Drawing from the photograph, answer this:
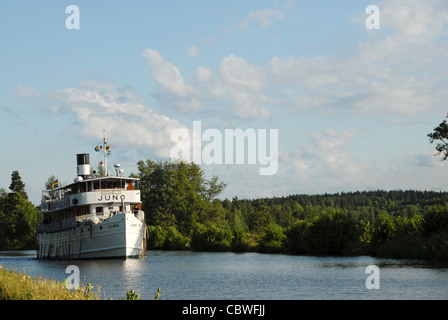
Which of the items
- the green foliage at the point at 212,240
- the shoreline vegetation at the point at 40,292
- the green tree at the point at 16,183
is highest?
the green tree at the point at 16,183

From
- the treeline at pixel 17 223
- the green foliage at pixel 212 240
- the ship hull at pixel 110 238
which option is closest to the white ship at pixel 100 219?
the ship hull at pixel 110 238

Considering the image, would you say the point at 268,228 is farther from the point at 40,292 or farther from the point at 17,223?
the point at 17,223

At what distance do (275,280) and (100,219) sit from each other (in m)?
27.9

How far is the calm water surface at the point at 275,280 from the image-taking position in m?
27.2

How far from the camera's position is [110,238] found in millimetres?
55656

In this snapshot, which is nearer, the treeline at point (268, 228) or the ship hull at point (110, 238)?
Answer: the treeline at point (268, 228)

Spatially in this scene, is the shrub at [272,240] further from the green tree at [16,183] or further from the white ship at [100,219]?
the green tree at [16,183]

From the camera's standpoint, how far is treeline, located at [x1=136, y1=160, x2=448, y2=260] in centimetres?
4712

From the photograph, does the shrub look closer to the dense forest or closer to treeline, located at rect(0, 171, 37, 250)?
the dense forest

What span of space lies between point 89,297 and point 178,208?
79.7 meters
